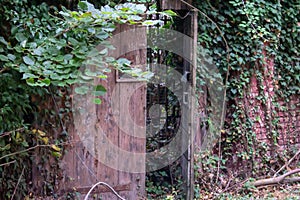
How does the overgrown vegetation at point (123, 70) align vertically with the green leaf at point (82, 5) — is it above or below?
below

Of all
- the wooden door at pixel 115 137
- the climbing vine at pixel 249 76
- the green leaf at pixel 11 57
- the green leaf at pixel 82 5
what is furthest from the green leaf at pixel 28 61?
the climbing vine at pixel 249 76

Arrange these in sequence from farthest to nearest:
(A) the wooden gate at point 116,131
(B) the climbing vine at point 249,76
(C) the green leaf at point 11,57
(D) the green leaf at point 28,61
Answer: (B) the climbing vine at point 249,76 → (A) the wooden gate at point 116,131 → (C) the green leaf at point 11,57 → (D) the green leaf at point 28,61

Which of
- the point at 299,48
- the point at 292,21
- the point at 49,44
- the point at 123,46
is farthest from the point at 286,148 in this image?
the point at 49,44

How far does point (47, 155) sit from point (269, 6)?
9.08ft

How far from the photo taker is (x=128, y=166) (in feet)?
12.1

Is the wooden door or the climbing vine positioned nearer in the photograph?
the wooden door

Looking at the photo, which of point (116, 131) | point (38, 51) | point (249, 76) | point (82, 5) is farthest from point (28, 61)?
point (249, 76)

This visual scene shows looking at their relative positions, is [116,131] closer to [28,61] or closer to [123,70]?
[123,70]

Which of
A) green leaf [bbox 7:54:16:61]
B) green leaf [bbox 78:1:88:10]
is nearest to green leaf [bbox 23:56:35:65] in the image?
green leaf [bbox 7:54:16:61]

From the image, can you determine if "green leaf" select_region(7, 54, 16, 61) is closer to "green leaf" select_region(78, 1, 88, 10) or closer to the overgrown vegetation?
the overgrown vegetation

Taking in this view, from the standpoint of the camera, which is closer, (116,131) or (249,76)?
(116,131)

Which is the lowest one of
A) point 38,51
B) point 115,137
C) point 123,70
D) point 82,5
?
point 115,137

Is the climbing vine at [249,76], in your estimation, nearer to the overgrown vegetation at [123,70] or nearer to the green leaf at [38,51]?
the overgrown vegetation at [123,70]

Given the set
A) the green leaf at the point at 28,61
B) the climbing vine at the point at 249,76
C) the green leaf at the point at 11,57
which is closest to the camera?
the green leaf at the point at 28,61
